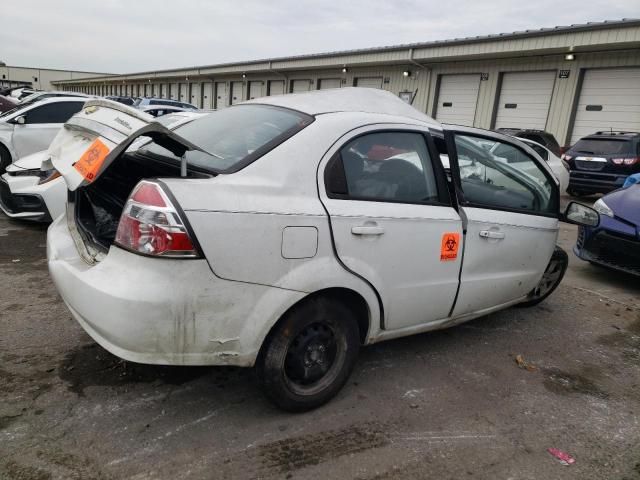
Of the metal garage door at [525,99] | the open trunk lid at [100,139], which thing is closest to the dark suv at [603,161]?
the metal garage door at [525,99]

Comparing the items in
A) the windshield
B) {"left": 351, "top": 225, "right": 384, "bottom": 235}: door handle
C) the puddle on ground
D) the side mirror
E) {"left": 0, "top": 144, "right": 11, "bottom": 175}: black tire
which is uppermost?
the windshield

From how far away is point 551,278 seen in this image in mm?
4395

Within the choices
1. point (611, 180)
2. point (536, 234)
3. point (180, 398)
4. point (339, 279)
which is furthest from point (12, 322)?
point (611, 180)

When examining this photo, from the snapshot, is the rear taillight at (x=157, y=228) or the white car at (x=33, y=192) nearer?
the rear taillight at (x=157, y=228)

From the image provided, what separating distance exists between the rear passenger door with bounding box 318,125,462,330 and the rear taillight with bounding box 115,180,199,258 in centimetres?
73

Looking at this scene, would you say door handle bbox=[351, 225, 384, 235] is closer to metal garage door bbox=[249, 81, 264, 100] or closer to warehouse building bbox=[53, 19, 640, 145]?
warehouse building bbox=[53, 19, 640, 145]

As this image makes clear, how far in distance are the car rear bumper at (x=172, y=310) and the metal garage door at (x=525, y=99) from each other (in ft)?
52.4

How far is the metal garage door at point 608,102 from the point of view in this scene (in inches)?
535

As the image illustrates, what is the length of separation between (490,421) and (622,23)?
13708 millimetres

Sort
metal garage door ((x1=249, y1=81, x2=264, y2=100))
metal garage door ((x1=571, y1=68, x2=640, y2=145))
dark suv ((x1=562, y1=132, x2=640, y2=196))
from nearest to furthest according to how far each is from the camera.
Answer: dark suv ((x1=562, y1=132, x2=640, y2=196)) → metal garage door ((x1=571, y1=68, x2=640, y2=145)) → metal garage door ((x1=249, y1=81, x2=264, y2=100))

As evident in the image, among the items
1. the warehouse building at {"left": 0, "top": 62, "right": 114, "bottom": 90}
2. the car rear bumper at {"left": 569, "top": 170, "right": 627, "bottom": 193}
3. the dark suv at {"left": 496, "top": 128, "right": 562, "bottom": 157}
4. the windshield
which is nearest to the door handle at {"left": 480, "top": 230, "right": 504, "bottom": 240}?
the windshield

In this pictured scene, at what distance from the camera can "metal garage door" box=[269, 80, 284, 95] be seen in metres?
26.7

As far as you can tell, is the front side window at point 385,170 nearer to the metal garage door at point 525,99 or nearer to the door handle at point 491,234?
the door handle at point 491,234

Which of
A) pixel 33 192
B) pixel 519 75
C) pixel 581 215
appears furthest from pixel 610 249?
pixel 519 75
